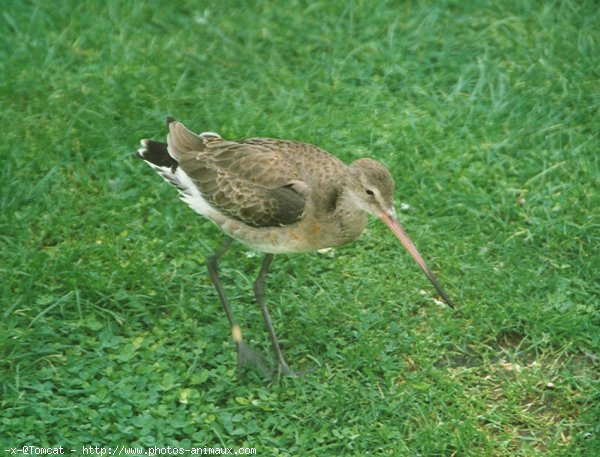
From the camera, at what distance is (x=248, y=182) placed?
6.69 metres

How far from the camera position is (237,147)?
6949 millimetres

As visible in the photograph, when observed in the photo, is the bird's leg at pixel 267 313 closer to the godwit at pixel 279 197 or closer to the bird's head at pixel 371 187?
the godwit at pixel 279 197

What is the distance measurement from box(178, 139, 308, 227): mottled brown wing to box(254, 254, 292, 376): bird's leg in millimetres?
330

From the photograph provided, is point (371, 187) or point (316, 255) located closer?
point (371, 187)

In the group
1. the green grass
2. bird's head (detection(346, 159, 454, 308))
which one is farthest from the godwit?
the green grass

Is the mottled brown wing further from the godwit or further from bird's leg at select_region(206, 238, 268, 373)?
bird's leg at select_region(206, 238, 268, 373)

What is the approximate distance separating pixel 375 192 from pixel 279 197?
1.99ft

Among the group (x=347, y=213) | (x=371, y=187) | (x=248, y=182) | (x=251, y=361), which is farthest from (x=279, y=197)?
(x=251, y=361)

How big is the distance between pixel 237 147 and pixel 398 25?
126 inches

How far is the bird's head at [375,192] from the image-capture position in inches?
251

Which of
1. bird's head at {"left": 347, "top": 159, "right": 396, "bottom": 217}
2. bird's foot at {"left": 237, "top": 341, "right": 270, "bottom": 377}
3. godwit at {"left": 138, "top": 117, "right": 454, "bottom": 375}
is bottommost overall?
bird's foot at {"left": 237, "top": 341, "right": 270, "bottom": 377}

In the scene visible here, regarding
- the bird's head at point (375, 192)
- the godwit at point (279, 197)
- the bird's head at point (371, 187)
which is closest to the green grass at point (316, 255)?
the godwit at point (279, 197)

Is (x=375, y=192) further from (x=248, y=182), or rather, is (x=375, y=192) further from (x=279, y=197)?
(x=248, y=182)

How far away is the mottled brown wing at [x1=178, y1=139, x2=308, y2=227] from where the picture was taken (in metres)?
6.50
